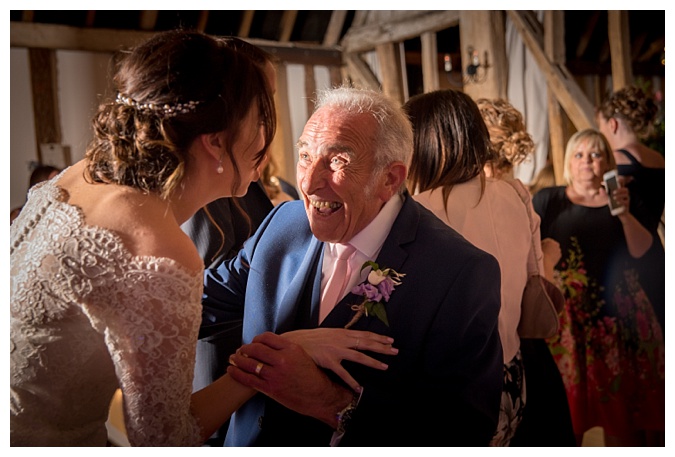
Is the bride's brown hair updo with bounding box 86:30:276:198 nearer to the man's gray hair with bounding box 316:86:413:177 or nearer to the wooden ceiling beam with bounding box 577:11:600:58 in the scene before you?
the man's gray hair with bounding box 316:86:413:177

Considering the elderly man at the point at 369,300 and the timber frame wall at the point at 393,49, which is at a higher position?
the timber frame wall at the point at 393,49

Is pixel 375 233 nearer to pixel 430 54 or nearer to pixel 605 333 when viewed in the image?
pixel 430 54

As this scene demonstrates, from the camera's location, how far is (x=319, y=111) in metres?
2.03

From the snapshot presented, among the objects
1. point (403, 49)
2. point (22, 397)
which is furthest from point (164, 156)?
point (403, 49)

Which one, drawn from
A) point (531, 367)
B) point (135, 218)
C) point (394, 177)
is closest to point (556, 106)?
point (531, 367)

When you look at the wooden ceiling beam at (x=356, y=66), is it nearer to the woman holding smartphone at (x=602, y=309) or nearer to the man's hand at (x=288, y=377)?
the woman holding smartphone at (x=602, y=309)

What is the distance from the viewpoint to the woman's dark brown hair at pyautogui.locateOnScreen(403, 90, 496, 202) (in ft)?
7.22

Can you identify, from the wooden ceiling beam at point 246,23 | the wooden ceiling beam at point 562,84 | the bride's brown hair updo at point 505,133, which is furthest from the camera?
the wooden ceiling beam at point 562,84

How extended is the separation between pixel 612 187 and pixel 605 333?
0.62 m

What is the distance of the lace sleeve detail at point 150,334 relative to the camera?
1708mm

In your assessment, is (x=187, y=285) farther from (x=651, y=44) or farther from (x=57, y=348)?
(x=651, y=44)

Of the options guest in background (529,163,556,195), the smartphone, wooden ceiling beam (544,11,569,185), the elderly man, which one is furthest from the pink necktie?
the smartphone

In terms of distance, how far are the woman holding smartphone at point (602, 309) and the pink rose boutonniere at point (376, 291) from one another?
102 centimetres

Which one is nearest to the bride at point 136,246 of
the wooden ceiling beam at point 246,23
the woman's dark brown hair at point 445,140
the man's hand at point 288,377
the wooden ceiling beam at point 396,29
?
the man's hand at point 288,377
